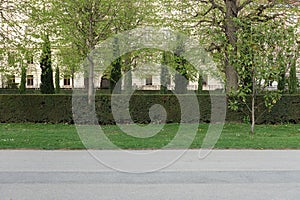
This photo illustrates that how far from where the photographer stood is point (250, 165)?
8.27m

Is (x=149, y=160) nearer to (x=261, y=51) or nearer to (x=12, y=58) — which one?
(x=261, y=51)

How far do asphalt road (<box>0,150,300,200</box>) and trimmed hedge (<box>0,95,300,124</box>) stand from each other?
320 inches

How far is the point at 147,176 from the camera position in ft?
23.6

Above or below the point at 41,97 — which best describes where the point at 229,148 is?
below

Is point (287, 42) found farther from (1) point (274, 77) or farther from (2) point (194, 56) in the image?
(2) point (194, 56)

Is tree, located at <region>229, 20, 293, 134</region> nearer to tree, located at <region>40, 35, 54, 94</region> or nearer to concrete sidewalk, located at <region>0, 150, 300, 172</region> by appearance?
concrete sidewalk, located at <region>0, 150, 300, 172</region>

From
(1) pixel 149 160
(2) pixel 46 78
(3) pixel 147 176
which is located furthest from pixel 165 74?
(3) pixel 147 176

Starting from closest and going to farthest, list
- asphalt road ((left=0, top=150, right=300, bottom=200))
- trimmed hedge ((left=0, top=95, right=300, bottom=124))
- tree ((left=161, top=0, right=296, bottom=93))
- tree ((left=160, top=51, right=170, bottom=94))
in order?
asphalt road ((left=0, top=150, right=300, bottom=200))
trimmed hedge ((left=0, top=95, right=300, bottom=124))
tree ((left=161, top=0, right=296, bottom=93))
tree ((left=160, top=51, right=170, bottom=94))

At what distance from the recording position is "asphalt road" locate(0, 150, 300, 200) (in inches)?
234

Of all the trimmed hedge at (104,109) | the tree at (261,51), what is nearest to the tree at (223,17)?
the trimmed hedge at (104,109)

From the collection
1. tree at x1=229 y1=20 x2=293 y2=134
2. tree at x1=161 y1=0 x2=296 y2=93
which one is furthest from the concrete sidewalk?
tree at x1=161 y1=0 x2=296 y2=93

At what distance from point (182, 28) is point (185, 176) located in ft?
44.7

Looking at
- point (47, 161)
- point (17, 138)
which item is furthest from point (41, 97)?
point (47, 161)

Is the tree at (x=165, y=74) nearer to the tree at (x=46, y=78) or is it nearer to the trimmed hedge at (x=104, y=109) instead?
the trimmed hedge at (x=104, y=109)
